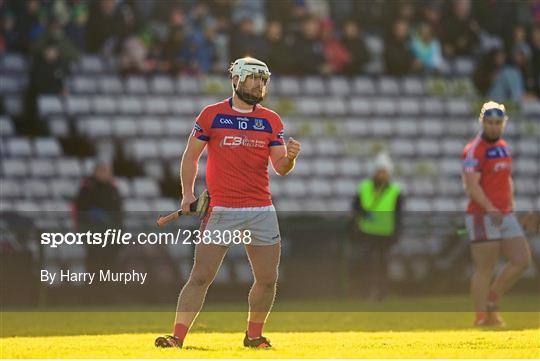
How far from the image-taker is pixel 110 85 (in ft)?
73.2

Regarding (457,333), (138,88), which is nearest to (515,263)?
(457,333)

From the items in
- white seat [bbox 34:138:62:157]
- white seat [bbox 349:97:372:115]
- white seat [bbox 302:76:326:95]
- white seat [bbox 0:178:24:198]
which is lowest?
white seat [bbox 0:178:24:198]

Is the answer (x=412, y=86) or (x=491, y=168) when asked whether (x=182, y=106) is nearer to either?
(x=412, y=86)

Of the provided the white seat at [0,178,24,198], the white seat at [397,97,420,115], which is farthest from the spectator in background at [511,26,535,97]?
the white seat at [0,178,24,198]

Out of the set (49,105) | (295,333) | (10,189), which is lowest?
(295,333)

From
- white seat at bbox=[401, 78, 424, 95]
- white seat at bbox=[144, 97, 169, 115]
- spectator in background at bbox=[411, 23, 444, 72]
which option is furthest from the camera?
spectator in background at bbox=[411, 23, 444, 72]

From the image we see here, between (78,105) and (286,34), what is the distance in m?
3.81

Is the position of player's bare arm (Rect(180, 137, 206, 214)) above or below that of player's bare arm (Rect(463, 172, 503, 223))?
above

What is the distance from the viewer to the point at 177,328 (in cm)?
1099

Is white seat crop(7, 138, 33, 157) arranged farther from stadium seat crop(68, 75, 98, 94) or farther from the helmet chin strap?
the helmet chin strap

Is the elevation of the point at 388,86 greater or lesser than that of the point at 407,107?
greater

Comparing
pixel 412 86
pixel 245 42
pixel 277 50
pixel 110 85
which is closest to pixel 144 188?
pixel 110 85

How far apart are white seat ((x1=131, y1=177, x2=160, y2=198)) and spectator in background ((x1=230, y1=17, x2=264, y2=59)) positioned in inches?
114

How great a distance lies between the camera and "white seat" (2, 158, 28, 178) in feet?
67.4
